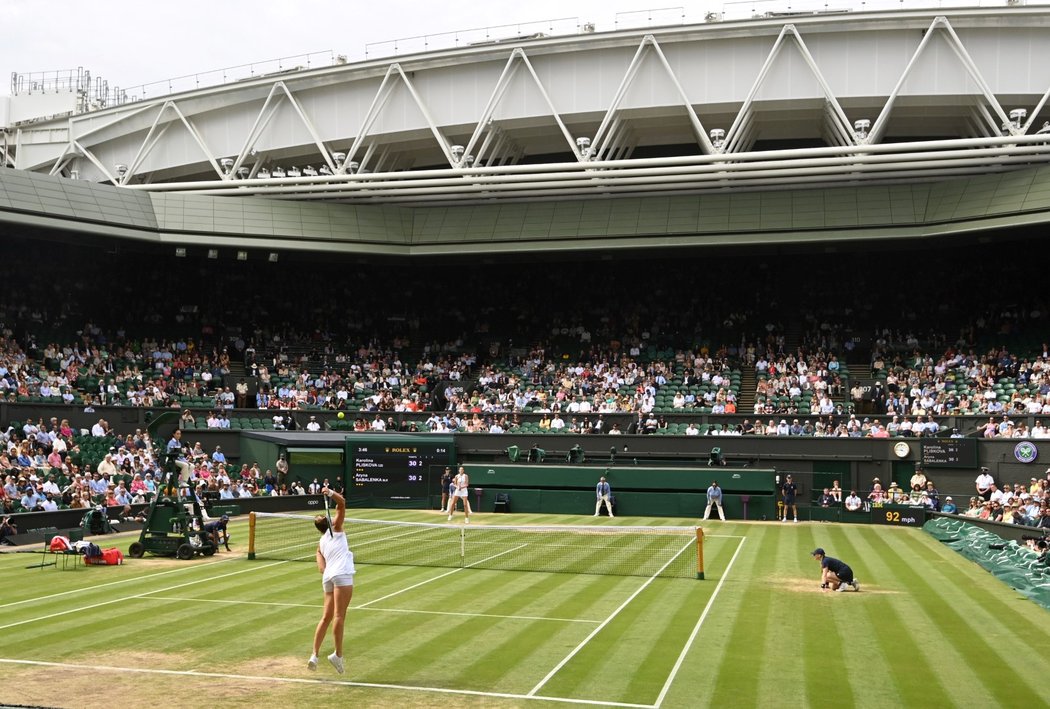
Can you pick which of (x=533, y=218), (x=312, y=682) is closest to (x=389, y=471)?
(x=533, y=218)

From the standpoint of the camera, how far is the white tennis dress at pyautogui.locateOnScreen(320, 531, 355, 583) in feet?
40.7

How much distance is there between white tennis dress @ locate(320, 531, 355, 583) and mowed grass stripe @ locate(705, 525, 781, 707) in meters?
4.13

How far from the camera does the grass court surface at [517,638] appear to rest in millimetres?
11656

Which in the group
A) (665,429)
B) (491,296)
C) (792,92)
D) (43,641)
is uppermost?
(792,92)

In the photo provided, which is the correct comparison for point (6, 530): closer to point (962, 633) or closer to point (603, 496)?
point (603, 496)

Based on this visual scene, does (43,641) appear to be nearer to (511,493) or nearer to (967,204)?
(511,493)

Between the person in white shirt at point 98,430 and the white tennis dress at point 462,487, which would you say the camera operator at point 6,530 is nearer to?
the white tennis dress at point 462,487

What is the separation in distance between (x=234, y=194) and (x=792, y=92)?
2546 centimetres

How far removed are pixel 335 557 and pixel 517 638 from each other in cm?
348

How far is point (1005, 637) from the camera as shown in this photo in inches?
600

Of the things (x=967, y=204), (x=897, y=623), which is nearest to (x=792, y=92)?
(x=967, y=204)

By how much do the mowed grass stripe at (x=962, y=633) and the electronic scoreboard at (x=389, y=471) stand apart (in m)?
20.6

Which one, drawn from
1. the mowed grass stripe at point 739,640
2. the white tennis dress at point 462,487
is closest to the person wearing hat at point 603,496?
the white tennis dress at point 462,487

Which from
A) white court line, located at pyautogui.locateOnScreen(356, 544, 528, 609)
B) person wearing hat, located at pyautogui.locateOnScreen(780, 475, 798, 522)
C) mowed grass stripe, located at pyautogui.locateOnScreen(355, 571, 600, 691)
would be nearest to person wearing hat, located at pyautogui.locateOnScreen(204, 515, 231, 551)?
white court line, located at pyautogui.locateOnScreen(356, 544, 528, 609)
